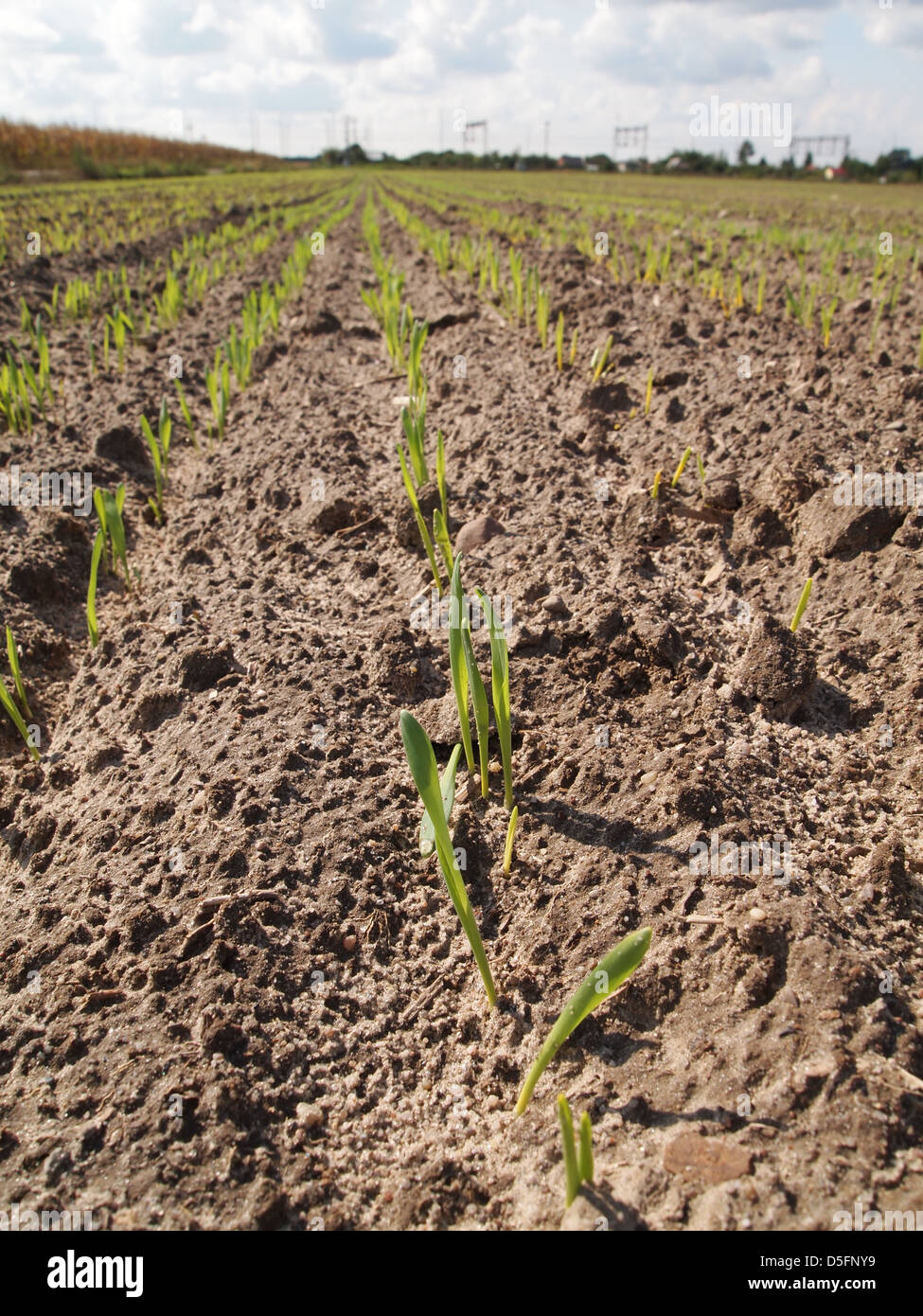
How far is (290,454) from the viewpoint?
3.33 metres

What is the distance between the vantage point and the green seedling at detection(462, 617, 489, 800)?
4.75ft

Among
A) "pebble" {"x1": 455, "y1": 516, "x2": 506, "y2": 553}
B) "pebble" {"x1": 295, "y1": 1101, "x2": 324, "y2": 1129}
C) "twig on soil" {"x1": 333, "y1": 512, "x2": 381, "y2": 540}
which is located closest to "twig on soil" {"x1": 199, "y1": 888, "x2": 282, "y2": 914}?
"pebble" {"x1": 295, "y1": 1101, "x2": 324, "y2": 1129}

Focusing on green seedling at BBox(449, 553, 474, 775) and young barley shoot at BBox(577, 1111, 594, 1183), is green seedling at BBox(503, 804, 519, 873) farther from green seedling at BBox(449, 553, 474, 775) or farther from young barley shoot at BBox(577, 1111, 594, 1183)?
young barley shoot at BBox(577, 1111, 594, 1183)

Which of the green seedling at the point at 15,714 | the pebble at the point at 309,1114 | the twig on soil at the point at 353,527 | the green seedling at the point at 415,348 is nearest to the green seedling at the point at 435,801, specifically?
the pebble at the point at 309,1114

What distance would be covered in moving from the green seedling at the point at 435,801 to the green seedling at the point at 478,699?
319 millimetres

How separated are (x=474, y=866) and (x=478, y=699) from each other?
333mm

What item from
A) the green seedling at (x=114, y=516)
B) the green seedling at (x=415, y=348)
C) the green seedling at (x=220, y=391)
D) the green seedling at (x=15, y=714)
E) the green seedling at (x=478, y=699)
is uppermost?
the green seedling at (x=415, y=348)

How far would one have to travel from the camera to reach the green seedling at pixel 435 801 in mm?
1067

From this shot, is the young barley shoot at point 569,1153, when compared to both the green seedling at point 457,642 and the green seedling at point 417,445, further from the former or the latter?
the green seedling at point 417,445

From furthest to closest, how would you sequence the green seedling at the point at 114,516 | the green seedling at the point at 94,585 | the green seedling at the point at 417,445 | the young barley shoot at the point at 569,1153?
1. the green seedling at the point at 417,445
2. the green seedling at the point at 114,516
3. the green seedling at the point at 94,585
4. the young barley shoot at the point at 569,1153

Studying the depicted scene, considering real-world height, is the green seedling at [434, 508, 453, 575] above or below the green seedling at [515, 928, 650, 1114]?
above

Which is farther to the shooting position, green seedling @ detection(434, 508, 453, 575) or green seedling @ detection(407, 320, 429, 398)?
green seedling @ detection(407, 320, 429, 398)

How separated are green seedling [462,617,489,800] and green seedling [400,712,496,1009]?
0.32m
